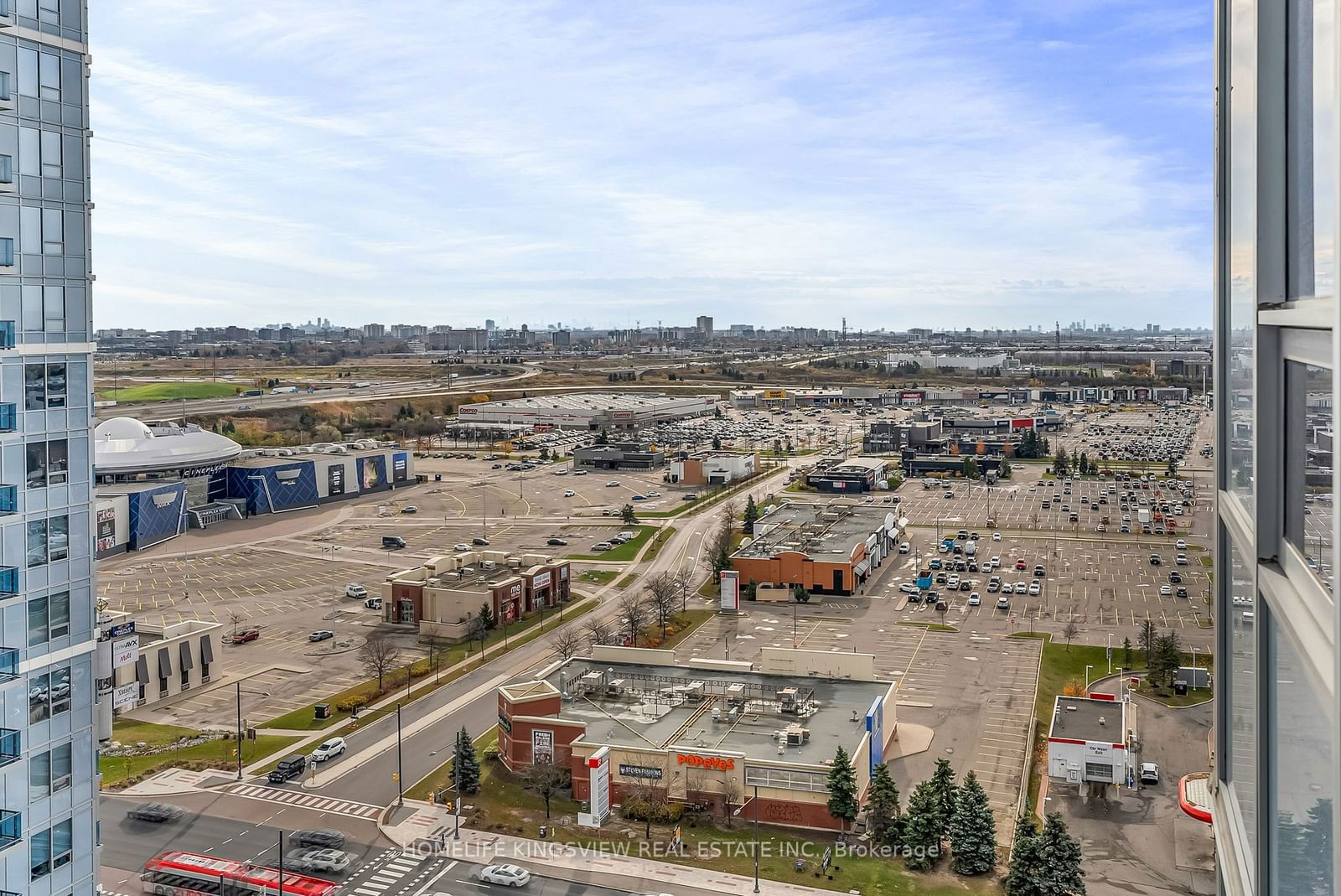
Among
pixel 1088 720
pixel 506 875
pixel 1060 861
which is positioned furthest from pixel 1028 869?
pixel 506 875

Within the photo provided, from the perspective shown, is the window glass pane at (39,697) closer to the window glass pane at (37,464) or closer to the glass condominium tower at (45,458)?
the glass condominium tower at (45,458)

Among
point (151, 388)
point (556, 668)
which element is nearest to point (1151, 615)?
point (556, 668)

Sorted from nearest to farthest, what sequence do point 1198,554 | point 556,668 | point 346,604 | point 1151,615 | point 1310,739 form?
point 1310,739 → point 556,668 → point 1151,615 → point 346,604 → point 1198,554

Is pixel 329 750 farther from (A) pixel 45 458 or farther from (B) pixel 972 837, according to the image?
(A) pixel 45 458

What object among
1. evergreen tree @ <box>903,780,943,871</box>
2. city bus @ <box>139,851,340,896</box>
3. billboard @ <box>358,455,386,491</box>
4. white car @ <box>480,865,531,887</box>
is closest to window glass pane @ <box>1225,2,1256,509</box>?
white car @ <box>480,865,531,887</box>

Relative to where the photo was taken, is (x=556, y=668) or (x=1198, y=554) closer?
(x=556, y=668)

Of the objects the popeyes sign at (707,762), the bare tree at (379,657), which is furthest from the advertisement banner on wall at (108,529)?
the popeyes sign at (707,762)

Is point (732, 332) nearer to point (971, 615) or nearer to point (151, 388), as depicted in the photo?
point (151, 388)
